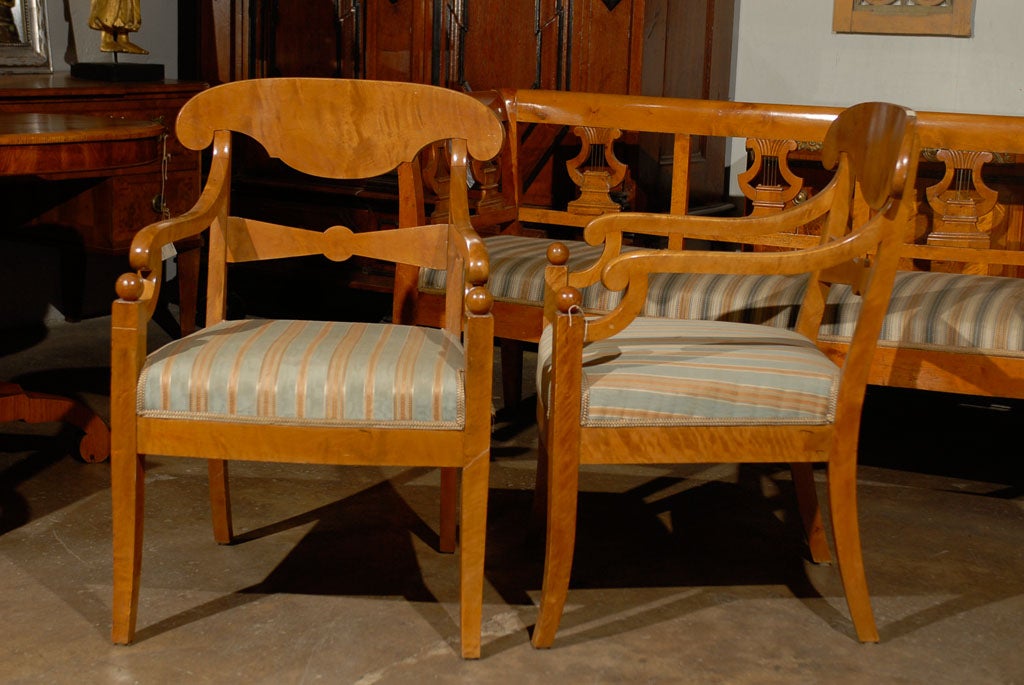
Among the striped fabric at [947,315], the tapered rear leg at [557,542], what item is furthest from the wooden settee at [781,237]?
the tapered rear leg at [557,542]

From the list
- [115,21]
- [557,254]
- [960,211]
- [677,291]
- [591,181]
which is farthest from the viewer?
[115,21]

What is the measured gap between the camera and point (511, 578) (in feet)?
8.77

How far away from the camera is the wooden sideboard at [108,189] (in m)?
4.02

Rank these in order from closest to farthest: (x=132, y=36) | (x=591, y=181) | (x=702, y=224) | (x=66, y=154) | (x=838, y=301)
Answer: (x=702, y=224) < (x=66, y=154) < (x=838, y=301) < (x=591, y=181) < (x=132, y=36)

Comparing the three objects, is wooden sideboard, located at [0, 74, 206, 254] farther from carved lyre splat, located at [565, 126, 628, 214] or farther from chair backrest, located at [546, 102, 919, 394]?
chair backrest, located at [546, 102, 919, 394]

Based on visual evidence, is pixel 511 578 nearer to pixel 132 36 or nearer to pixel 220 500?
pixel 220 500

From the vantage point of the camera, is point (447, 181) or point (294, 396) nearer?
point (294, 396)

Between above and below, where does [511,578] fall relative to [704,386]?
below

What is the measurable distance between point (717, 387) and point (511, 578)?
0.69 metres

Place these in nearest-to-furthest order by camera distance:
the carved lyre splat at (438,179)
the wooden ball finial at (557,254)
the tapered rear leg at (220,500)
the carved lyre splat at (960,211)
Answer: the wooden ball finial at (557,254), the tapered rear leg at (220,500), the carved lyre splat at (960,211), the carved lyre splat at (438,179)

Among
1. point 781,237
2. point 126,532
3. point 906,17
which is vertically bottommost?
point 126,532

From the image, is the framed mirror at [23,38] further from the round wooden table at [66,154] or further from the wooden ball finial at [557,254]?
the wooden ball finial at [557,254]

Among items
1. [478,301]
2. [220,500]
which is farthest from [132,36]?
[478,301]

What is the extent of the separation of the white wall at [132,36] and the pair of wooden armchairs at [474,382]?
2457 mm
